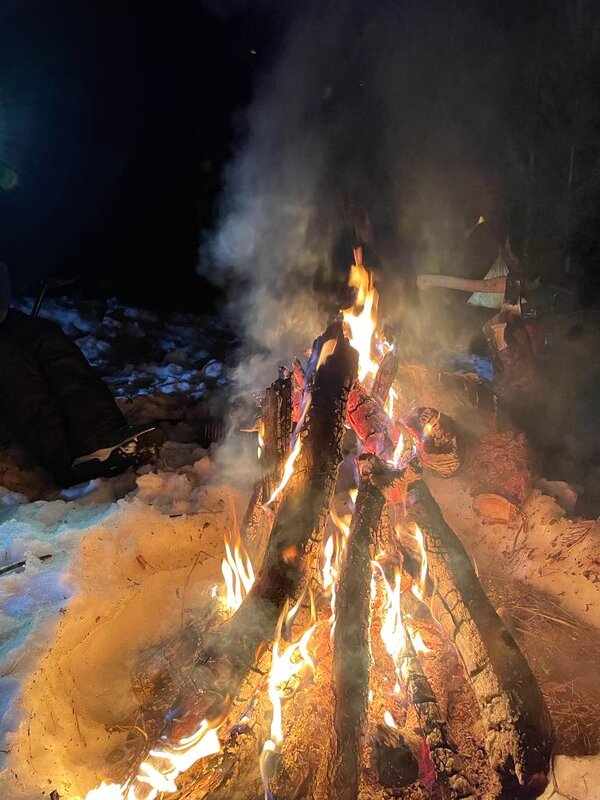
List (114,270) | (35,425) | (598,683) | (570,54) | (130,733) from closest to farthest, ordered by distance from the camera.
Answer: (130,733) < (598,683) < (35,425) < (570,54) < (114,270)

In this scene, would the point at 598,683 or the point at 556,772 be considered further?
the point at 598,683

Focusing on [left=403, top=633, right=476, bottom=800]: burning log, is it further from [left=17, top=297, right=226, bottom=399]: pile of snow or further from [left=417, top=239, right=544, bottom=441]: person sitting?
[left=17, top=297, right=226, bottom=399]: pile of snow

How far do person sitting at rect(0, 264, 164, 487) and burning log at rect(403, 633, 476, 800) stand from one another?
7.95 ft

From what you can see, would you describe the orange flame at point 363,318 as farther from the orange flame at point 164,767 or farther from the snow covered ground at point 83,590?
the orange flame at point 164,767

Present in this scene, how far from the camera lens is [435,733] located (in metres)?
2.02

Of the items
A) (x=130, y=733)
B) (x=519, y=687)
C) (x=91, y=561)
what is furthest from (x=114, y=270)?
(x=519, y=687)

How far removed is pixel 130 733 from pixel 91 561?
0.82 meters

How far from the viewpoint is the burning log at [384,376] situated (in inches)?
129

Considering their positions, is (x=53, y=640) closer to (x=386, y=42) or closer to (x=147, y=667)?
(x=147, y=667)

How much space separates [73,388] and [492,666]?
3747 mm

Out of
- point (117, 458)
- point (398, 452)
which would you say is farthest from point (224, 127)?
point (398, 452)

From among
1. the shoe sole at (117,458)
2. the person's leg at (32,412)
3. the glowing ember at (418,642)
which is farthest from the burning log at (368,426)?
the person's leg at (32,412)

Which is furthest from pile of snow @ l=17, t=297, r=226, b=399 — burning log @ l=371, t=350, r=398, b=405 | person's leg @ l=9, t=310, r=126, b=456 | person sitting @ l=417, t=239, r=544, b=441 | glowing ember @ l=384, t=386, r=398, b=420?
person sitting @ l=417, t=239, r=544, b=441

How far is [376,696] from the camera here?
2.29 metres
